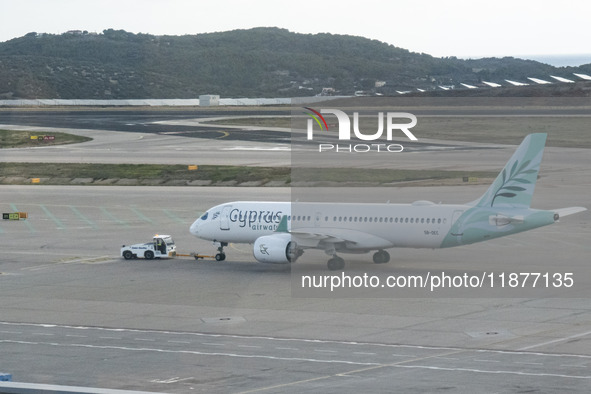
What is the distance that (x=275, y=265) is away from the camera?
61781 millimetres

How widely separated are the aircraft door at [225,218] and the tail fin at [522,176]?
17.3 metres

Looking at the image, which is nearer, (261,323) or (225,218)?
(261,323)

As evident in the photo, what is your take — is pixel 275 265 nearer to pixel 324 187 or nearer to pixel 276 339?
pixel 276 339

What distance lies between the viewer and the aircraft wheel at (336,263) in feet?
188

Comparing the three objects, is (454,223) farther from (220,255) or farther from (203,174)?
(203,174)

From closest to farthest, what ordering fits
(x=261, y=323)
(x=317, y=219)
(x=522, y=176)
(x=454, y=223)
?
(x=261, y=323) < (x=522, y=176) < (x=454, y=223) < (x=317, y=219)

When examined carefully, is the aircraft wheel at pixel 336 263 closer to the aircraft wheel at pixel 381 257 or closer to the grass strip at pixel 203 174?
the aircraft wheel at pixel 381 257

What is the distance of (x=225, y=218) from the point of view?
62656 mm

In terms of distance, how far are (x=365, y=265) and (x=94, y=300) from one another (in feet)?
52.0

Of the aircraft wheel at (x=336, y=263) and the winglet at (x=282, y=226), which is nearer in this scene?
the aircraft wheel at (x=336, y=263)

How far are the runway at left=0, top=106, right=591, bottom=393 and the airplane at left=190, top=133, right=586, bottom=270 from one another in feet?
5.46

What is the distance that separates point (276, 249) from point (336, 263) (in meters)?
3.40

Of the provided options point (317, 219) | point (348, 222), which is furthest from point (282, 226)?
point (348, 222)

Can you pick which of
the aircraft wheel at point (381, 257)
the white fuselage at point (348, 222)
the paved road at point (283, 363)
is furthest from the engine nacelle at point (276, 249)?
the paved road at point (283, 363)
